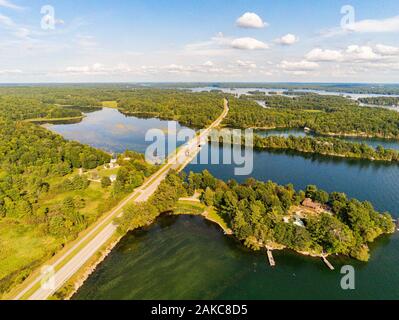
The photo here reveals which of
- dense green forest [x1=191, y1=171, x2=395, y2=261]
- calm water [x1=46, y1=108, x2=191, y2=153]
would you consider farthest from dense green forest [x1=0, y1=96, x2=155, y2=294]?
dense green forest [x1=191, y1=171, x2=395, y2=261]

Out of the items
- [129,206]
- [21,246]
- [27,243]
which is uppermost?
[129,206]

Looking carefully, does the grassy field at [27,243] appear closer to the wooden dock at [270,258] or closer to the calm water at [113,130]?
the wooden dock at [270,258]

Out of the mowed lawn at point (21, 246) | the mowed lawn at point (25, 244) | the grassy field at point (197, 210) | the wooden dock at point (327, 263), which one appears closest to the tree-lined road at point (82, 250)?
the mowed lawn at point (25, 244)

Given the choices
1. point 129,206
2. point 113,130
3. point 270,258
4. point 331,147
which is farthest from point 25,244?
point 113,130

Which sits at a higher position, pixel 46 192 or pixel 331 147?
pixel 331 147

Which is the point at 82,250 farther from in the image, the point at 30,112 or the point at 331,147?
the point at 30,112

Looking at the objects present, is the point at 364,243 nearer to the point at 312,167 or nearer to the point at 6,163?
the point at 312,167
